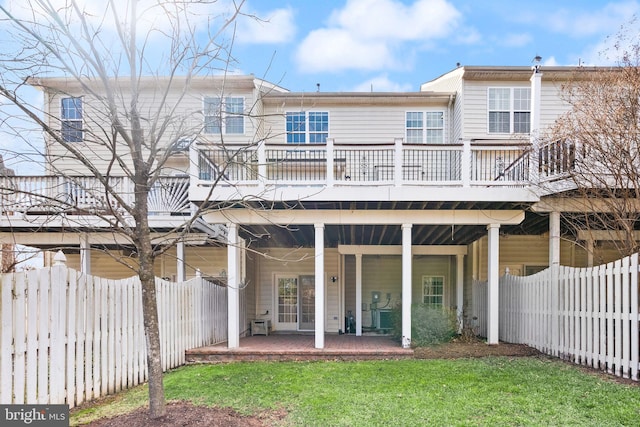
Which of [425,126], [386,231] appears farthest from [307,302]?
[425,126]

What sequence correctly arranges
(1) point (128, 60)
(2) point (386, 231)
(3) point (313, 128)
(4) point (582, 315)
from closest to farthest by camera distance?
(1) point (128, 60)
(4) point (582, 315)
(2) point (386, 231)
(3) point (313, 128)

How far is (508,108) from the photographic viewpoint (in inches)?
515

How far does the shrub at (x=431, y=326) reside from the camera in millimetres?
8930

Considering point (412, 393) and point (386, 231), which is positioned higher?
point (386, 231)

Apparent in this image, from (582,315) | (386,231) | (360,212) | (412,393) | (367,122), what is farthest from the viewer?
(367,122)

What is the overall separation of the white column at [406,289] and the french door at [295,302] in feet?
17.1

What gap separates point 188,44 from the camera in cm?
436

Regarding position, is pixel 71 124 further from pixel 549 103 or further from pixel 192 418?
pixel 549 103

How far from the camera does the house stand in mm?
8727

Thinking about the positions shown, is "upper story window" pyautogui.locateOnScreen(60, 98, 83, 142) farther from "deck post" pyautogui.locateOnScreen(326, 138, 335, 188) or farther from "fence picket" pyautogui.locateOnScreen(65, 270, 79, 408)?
"deck post" pyautogui.locateOnScreen(326, 138, 335, 188)

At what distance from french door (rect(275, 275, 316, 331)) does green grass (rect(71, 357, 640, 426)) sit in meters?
6.08

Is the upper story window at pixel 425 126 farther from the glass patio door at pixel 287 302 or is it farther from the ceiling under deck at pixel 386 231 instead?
the glass patio door at pixel 287 302

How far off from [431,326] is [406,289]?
1092 millimetres

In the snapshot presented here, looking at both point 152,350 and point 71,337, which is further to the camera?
point 71,337
